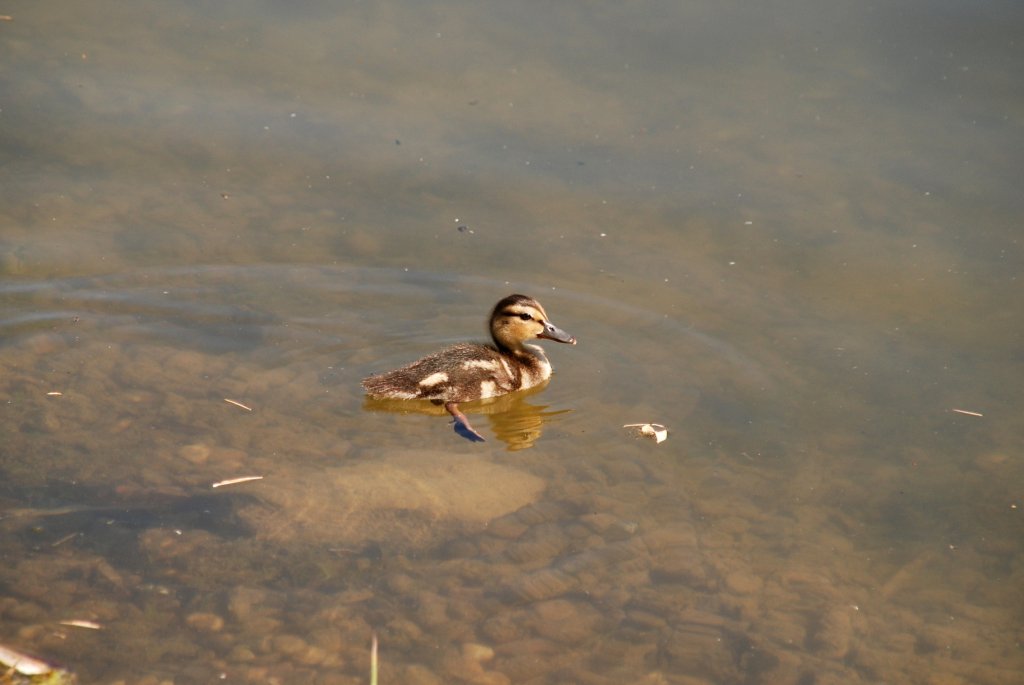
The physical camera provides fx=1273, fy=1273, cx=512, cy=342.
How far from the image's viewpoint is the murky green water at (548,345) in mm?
4801

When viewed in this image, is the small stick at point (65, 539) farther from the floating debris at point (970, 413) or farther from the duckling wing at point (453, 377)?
the floating debris at point (970, 413)

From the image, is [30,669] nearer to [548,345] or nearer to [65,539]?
[65,539]

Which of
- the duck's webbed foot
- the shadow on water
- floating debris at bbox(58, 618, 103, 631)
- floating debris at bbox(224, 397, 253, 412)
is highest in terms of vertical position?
floating debris at bbox(224, 397, 253, 412)

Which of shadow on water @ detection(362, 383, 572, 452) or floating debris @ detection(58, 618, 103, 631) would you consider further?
shadow on water @ detection(362, 383, 572, 452)

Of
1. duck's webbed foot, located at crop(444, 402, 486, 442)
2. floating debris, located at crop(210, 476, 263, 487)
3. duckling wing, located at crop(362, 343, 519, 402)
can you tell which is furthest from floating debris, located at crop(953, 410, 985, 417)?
floating debris, located at crop(210, 476, 263, 487)

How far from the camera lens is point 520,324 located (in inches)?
261

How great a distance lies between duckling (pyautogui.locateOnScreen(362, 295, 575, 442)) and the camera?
6234 millimetres

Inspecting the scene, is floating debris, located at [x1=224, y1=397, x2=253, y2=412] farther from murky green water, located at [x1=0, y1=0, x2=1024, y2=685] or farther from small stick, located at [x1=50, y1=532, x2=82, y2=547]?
small stick, located at [x1=50, y1=532, x2=82, y2=547]

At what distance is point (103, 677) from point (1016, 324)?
5075 mm

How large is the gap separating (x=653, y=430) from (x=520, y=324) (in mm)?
1040

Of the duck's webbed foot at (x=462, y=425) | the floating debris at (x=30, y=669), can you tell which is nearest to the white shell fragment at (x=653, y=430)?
the duck's webbed foot at (x=462, y=425)

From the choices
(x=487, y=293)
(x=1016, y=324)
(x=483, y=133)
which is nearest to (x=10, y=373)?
(x=487, y=293)

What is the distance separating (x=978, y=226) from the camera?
7703 millimetres

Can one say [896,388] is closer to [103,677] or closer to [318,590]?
[318,590]
